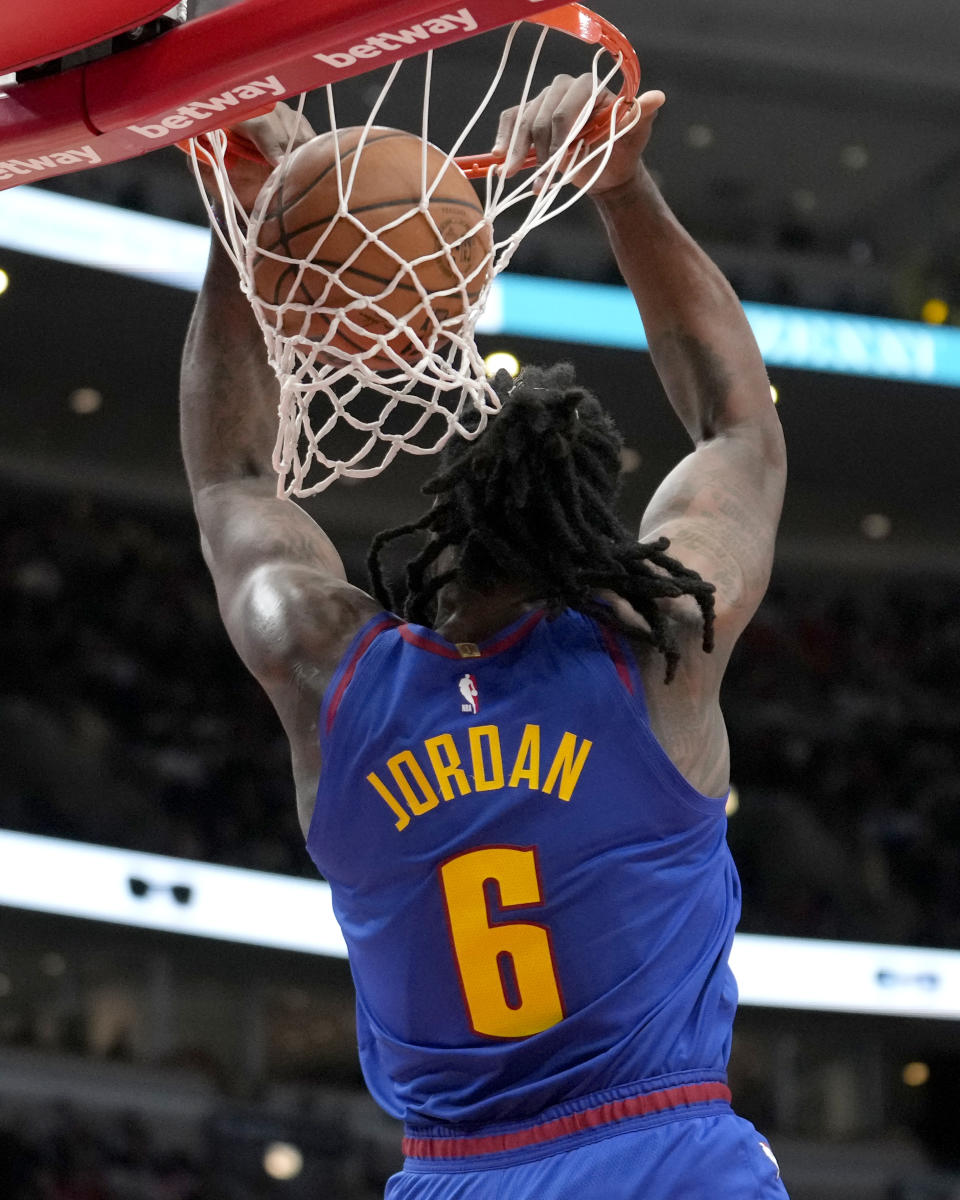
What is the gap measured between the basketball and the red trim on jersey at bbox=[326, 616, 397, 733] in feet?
1.39

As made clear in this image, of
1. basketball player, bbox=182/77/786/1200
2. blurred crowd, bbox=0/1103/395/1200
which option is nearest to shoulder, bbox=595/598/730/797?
basketball player, bbox=182/77/786/1200

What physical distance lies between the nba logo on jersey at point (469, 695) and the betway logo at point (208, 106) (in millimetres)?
838

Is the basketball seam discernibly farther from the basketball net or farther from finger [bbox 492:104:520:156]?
finger [bbox 492:104:520:156]

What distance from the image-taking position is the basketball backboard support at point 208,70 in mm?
2025

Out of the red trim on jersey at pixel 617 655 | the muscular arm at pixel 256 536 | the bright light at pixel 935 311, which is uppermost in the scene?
the muscular arm at pixel 256 536

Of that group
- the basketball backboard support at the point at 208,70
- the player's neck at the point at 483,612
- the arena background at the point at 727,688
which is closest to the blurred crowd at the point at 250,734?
the arena background at the point at 727,688

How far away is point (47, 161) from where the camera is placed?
2299mm

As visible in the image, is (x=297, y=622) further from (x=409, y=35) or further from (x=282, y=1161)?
(x=282, y=1161)

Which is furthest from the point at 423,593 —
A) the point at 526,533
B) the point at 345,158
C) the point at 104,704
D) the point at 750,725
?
the point at 750,725

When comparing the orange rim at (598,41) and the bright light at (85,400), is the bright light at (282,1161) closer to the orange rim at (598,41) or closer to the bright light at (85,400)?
the bright light at (85,400)

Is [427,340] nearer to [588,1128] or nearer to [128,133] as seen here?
[128,133]

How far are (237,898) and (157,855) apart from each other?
1.79 feet

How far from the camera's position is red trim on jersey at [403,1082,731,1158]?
1.93 metres

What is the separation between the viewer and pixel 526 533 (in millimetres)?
2100
